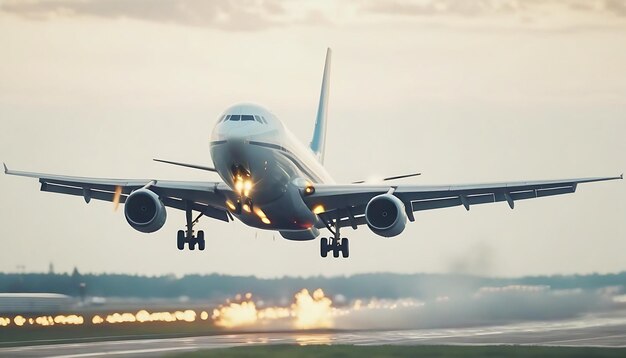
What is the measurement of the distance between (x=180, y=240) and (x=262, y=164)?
35.5ft

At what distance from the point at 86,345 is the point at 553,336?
72.3ft

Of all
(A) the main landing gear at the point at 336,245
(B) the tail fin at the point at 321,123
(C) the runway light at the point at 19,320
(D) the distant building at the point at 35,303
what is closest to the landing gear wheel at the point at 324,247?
(A) the main landing gear at the point at 336,245

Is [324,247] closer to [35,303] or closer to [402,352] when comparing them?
[402,352]

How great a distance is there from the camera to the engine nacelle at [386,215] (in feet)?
207

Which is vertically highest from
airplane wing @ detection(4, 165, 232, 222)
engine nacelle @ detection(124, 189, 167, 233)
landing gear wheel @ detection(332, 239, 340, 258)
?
airplane wing @ detection(4, 165, 232, 222)

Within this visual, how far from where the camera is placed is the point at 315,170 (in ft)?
217

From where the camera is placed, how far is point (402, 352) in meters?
55.0

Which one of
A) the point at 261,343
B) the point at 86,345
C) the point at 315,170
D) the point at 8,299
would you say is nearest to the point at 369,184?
the point at 315,170

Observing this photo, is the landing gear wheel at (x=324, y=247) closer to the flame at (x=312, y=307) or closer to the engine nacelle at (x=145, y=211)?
the flame at (x=312, y=307)

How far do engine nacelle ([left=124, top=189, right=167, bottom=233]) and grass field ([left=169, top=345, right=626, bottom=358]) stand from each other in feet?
29.9

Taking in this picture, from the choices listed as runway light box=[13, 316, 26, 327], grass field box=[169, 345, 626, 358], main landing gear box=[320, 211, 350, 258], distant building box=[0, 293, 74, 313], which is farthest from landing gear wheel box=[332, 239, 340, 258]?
runway light box=[13, 316, 26, 327]

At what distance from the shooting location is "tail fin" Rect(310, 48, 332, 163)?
87062mm

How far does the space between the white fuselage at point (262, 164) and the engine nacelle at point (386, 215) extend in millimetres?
3020

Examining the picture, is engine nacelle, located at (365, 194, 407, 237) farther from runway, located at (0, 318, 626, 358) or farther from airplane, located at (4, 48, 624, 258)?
runway, located at (0, 318, 626, 358)
